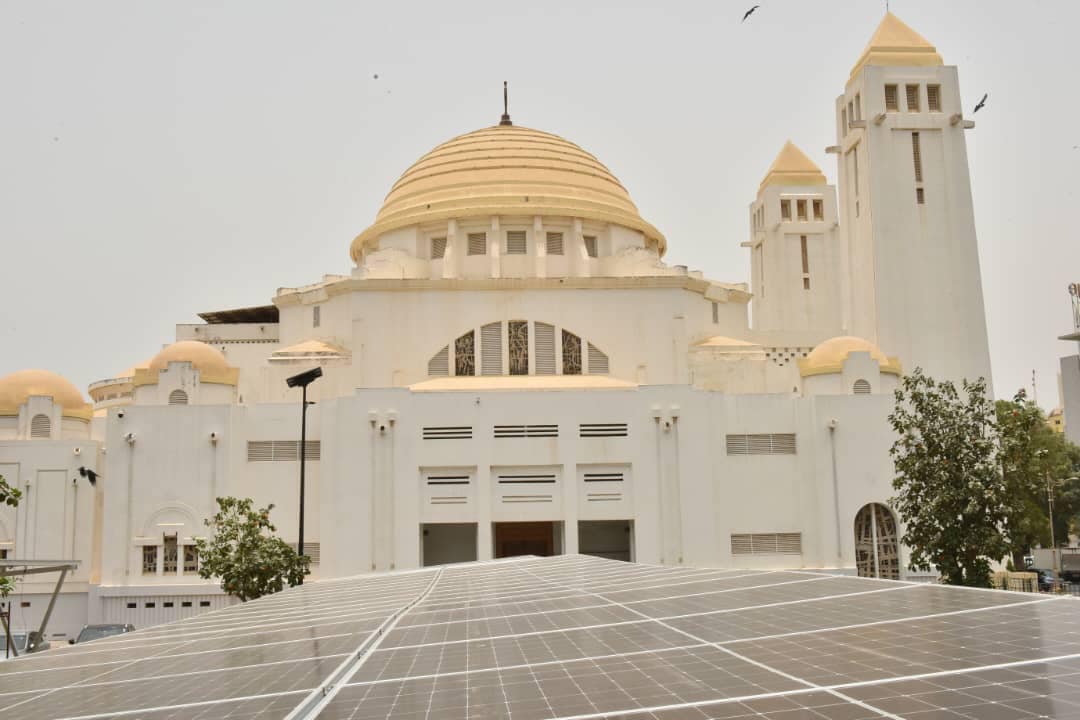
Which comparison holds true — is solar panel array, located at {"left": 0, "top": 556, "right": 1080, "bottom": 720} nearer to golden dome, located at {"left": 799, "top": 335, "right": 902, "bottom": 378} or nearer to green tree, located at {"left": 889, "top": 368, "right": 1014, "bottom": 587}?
green tree, located at {"left": 889, "top": 368, "right": 1014, "bottom": 587}

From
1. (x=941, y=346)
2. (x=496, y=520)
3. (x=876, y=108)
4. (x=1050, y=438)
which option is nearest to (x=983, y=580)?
(x=496, y=520)

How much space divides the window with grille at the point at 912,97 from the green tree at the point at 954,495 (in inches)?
763

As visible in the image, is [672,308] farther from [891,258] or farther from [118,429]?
[118,429]

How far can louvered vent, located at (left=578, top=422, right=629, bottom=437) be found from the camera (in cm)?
3150

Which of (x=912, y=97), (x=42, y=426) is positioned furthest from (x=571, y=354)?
(x=42, y=426)

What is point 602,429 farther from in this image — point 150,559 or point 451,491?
point 150,559

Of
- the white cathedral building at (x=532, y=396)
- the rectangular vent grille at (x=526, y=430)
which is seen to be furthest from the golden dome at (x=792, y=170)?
the rectangular vent grille at (x=526, y=430)

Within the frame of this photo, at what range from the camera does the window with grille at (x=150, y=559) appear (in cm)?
3141

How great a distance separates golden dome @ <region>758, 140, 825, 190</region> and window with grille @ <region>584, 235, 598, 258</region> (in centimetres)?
1365

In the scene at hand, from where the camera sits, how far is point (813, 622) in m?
8.48

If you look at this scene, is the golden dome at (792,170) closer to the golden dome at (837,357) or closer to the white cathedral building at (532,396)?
the white cathedral building at (532,396)

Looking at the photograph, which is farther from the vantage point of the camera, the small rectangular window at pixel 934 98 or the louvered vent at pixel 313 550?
the small rectangular window at pixel 934 98

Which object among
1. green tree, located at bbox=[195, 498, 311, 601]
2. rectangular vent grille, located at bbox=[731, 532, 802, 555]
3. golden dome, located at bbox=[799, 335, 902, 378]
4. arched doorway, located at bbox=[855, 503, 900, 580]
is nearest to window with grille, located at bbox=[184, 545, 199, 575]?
green tree, located at bbox=[195, 498, 311, 601]

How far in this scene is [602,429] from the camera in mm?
31547
